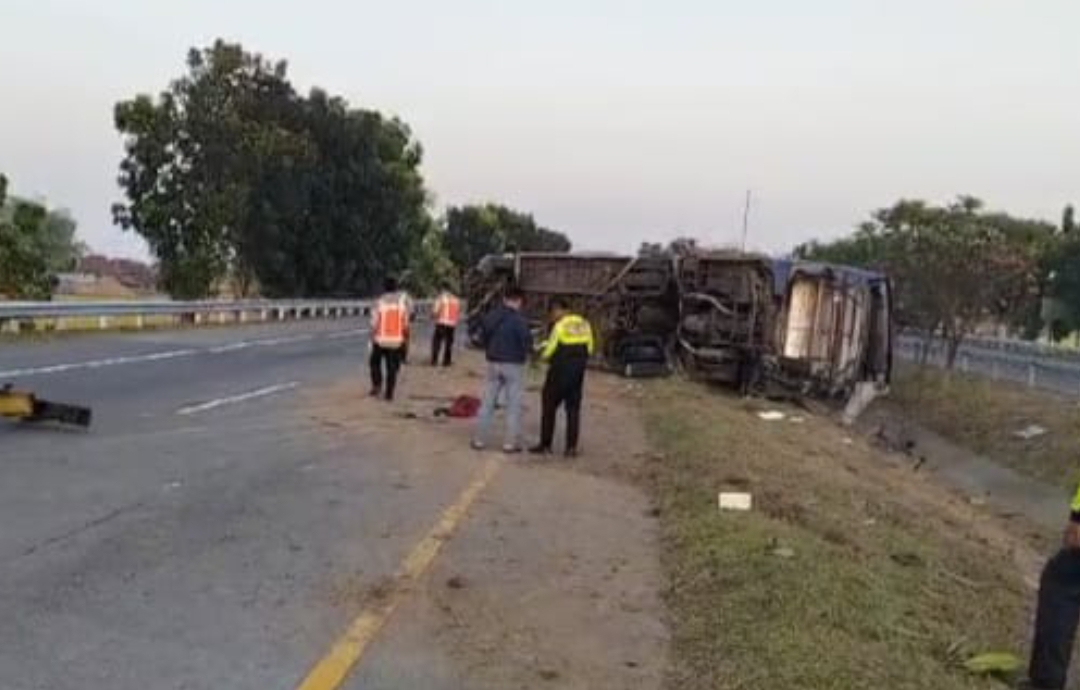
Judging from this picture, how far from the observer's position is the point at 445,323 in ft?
91.5

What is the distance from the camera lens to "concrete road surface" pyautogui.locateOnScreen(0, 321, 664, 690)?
246 inches

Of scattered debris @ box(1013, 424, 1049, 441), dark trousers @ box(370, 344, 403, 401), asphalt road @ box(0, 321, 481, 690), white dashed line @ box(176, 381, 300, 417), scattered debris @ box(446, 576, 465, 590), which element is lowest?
scattered debris @ box(1013, 424, 1049, 441)

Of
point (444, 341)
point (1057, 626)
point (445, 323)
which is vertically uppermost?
point (445, 323)

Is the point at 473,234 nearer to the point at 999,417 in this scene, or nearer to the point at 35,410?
the point at 999,417

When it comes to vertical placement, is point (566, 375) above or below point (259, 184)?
below

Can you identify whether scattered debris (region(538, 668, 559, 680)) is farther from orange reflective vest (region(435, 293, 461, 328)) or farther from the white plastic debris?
orange reflective vest (region(435, 293, 461, 328))

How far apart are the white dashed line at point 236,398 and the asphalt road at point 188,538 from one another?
105mm

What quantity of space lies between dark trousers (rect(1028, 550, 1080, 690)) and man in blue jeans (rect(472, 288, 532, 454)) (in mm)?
7844

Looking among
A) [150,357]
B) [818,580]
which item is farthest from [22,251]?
[818,580]

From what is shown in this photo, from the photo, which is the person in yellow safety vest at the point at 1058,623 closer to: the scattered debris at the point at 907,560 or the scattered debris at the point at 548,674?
the scattered debris at the point at 548,674

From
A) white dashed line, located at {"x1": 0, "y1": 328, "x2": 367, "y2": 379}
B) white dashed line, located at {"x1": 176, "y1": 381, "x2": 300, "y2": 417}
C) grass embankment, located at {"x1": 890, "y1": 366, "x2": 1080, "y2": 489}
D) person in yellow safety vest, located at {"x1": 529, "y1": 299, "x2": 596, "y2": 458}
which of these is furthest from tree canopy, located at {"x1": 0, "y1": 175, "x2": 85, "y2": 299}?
person in yellow safety vest, located at {"x1": 529, "y1": 299, "x2": 596, "y2": 458}

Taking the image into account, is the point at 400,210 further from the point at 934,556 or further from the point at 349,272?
the point at 934,556

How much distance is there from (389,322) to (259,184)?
3657 centimetres

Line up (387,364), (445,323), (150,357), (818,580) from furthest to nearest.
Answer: (445,323), (150,357), (387,364), (818,580)
